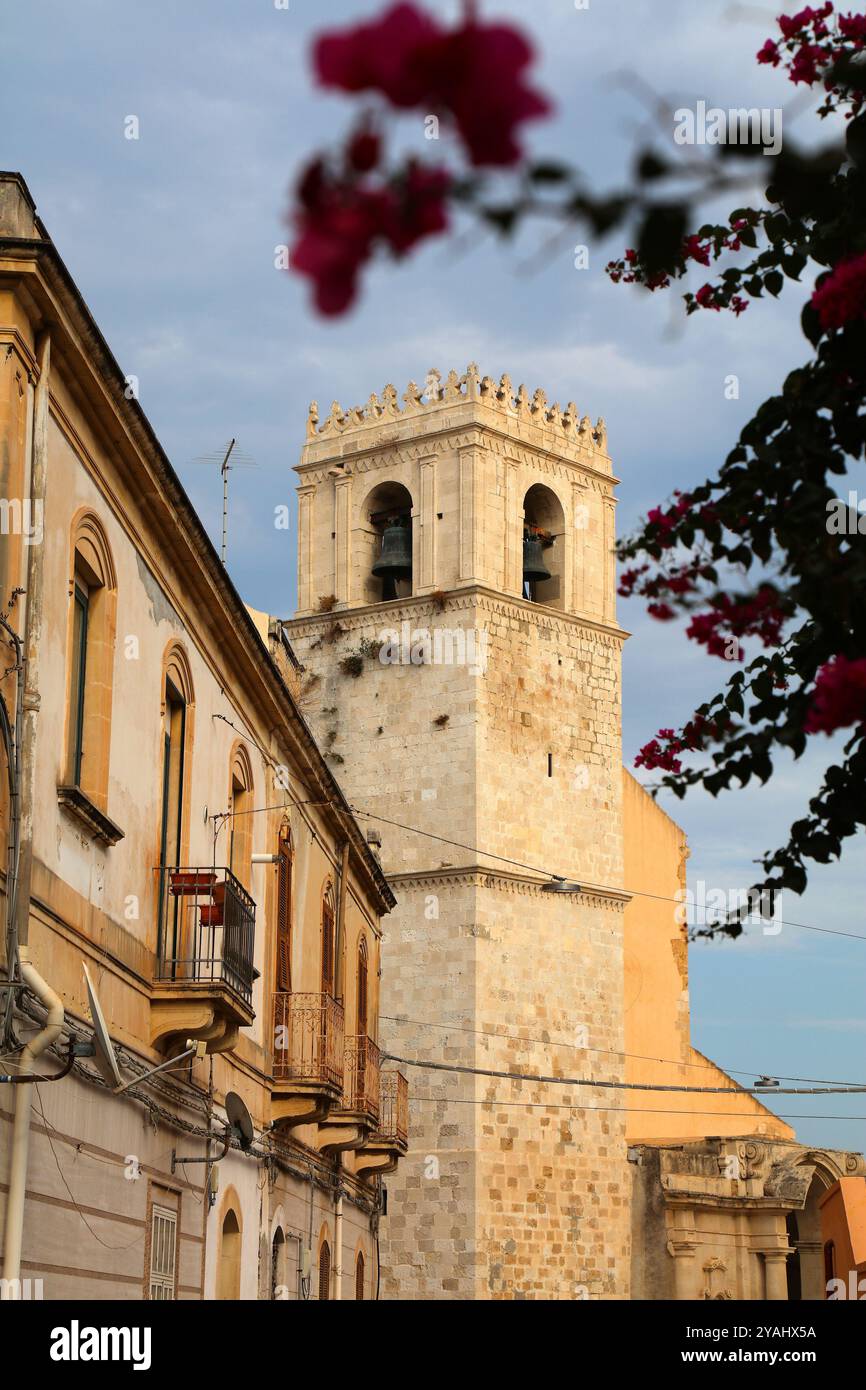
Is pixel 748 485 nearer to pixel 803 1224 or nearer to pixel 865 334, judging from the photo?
pixel 865 334

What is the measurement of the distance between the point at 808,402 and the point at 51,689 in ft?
18.6

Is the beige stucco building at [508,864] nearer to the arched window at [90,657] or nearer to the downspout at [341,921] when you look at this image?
the downspout at [341,921]

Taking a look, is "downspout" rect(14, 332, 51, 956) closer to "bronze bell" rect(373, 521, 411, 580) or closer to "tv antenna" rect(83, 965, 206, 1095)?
"tv antenna" rect(83, 965, 206, 1095)

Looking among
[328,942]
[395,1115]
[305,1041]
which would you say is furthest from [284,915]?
[395,1115]

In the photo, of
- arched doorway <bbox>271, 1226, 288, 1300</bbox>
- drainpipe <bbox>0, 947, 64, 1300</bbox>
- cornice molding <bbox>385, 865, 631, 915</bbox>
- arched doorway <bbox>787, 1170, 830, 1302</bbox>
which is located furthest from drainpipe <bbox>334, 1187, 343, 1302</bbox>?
arched doorway <bbox>787, 1170, 830, 1302</bbox>

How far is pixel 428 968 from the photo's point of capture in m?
35.9

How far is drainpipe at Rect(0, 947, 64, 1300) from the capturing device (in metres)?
9.10

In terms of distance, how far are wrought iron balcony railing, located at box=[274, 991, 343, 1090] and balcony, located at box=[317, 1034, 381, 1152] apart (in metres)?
1.38

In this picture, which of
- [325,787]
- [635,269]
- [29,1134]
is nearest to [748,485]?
[635,269]

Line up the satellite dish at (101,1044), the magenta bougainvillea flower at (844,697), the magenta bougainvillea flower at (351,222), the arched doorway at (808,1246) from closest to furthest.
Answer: the magenta bougainvillea flower at (351,222) → the magenta bougainvillea flower at (844,697) → the satellite dish at (101,1044) → the arched doorway at (808,1246)

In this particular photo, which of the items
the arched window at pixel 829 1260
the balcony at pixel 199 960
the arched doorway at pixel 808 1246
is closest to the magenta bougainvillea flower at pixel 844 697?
the balcony at pixel 199 960

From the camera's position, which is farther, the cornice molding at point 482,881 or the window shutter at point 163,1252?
the cornice molding at point 482,881

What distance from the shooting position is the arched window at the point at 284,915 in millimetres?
18312

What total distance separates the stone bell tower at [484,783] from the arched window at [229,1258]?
18875 mm
